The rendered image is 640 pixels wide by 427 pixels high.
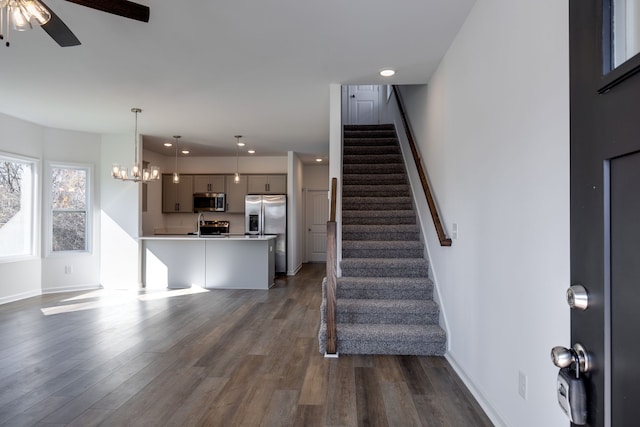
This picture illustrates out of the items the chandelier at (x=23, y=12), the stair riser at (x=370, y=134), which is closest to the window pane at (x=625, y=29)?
the chandelier at (x=23, y=12)

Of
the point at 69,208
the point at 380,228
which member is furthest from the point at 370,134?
the point at 69,208

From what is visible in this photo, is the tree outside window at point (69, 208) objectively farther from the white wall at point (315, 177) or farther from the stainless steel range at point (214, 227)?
the white wall at point (315, 177)

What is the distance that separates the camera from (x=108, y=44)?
320 cm

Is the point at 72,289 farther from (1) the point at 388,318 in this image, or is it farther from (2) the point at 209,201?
(1) the point at 388,318

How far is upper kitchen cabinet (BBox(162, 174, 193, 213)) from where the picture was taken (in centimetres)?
889

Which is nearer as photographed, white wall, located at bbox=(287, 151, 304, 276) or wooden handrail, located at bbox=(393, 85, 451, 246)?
wooden handrail, located at bbox=(393, 85, 451, 246)

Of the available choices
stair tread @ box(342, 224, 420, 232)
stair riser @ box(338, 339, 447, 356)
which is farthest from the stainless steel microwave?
stair riser @ box(338, 339, 447, 356)

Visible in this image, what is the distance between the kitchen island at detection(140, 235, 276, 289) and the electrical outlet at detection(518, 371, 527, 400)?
200 inches

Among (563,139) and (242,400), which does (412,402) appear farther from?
(563,139)

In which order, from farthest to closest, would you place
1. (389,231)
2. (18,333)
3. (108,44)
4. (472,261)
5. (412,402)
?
(389,231) → (18,333) → (108,44) → (472,261) → (412,402)

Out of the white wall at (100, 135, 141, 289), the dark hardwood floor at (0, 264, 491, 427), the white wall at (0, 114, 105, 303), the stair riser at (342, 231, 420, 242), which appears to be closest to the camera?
the dark hardwood floor at (0, 264, 491, 427)

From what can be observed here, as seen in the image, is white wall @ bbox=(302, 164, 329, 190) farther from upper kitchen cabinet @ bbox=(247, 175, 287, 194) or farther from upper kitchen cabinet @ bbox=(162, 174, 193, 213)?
upper kitchen cabinet @ bbox=(162, 174, 193, 213)

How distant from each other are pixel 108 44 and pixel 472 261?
342 cm

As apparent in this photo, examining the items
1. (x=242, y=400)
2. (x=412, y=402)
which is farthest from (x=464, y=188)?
(x=242, y=400)
